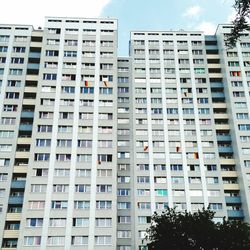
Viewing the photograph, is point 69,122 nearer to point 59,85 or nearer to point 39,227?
point 59,85

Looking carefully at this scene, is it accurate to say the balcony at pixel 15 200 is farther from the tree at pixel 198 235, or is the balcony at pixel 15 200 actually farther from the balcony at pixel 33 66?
the balcony at pixel 33 66

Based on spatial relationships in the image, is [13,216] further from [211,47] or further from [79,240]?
[211,47]

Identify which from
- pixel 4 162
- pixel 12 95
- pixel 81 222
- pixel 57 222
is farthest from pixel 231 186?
pixel 12 95

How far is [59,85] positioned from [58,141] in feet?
36.7

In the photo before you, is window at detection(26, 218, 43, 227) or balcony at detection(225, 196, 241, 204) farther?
balcony at detection(225, 196, 241, 204)

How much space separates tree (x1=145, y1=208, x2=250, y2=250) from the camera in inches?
1492

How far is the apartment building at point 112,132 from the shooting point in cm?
5416

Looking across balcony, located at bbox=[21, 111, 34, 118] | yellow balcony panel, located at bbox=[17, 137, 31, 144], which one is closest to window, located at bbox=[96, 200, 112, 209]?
yellow balcony panel, located at bbox=[17, 137, 31, 144]

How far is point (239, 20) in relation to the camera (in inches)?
562

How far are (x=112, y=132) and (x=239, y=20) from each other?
155ft

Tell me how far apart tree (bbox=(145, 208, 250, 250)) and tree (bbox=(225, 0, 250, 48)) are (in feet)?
92.1

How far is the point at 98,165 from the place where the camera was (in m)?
57.5

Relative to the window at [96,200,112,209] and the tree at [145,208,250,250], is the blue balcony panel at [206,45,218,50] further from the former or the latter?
the tree at [145,208,250,250]

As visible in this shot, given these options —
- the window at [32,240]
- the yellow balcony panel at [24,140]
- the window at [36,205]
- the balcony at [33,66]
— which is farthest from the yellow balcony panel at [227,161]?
the balcony at [33,66]
